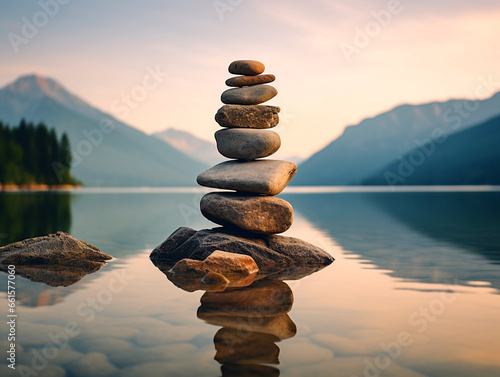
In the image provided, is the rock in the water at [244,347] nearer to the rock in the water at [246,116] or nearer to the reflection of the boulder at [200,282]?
the reflection of the boulder at [200,282]

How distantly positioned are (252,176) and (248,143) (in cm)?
147

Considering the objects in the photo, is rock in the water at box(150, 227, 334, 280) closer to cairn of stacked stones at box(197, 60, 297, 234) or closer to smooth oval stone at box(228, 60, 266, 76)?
cairn of stacked stones at box(197, 60, 297, 234)

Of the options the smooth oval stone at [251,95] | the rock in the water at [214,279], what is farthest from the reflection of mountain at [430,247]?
the smooth oval stone at [251,95]

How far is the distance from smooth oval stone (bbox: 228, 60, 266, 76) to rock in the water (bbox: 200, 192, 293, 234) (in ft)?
16.1

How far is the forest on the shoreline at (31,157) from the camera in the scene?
347ft

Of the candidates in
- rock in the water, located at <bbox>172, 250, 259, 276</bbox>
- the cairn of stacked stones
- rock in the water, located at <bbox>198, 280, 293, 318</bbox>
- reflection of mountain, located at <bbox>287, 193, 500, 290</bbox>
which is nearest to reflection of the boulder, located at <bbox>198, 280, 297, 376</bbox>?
rock in the water, located at <bbox>198, 280, 293, 318</bbox>

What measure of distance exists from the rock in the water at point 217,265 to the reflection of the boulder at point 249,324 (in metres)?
1.96

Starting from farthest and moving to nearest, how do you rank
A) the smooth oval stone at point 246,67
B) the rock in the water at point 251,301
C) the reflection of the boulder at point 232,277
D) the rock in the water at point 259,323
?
the smooth oval stone at point 246,67 → the reflection of the boulder at point 232,277 → the rock in the water at point 251,301 → the rock in the water at point 259,323

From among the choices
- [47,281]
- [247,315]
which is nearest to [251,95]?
[47,281]

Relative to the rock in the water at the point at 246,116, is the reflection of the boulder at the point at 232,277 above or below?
below

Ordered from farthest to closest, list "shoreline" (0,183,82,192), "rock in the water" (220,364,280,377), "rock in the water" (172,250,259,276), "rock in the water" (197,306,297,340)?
"shoreline" (0,183,82,192)
"rock in the water" (172,250,259,276)
"rock in the water" (197,306,297,340)
"rock in the water" (220,364,280,377)

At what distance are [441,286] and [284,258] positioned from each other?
224 inches

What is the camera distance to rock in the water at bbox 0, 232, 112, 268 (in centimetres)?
1473

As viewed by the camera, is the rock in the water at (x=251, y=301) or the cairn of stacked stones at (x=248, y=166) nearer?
the rock in the water at (x=251, y=301)
